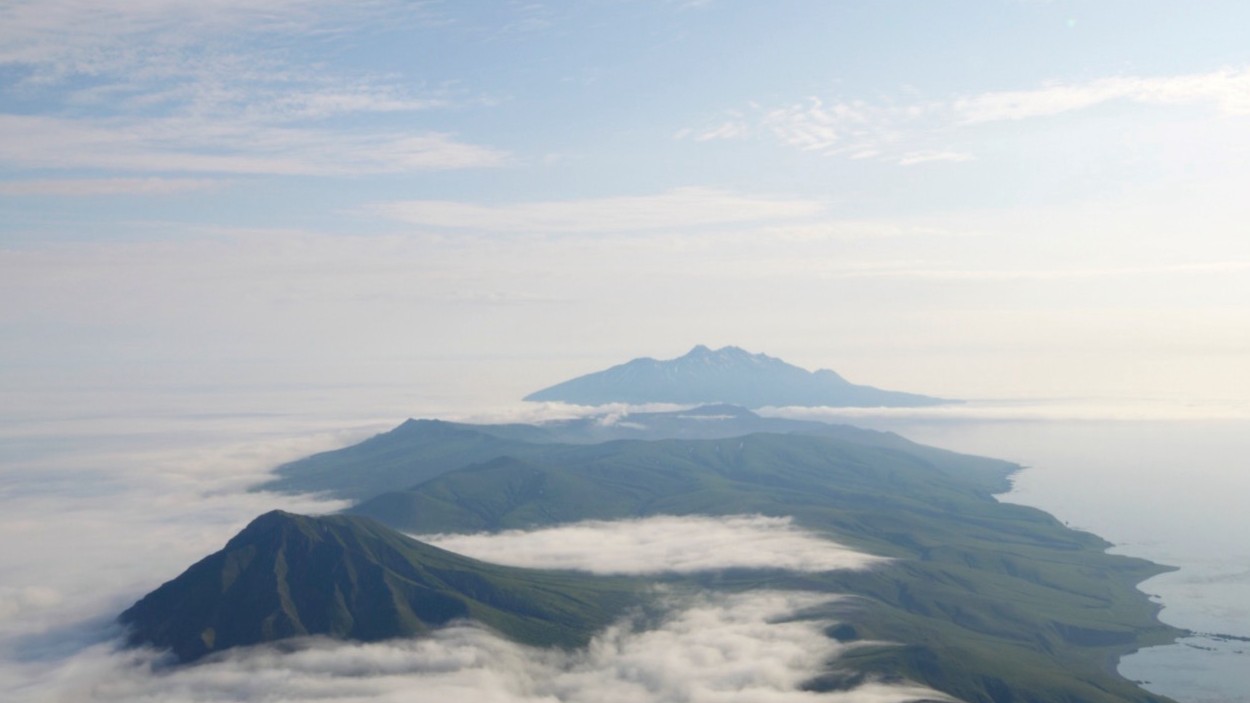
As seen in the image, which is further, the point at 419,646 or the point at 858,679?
the point at 419,646

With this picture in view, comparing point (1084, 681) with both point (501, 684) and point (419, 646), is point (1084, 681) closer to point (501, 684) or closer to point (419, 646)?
point (501, 684)

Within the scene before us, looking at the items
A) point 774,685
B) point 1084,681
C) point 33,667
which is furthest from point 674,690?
point 33,667

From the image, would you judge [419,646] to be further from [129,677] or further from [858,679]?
[858,679]

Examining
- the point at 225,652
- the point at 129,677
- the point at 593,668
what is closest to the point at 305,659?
the point at 225,652

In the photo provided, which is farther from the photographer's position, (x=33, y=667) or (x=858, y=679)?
(x=33, y=667)

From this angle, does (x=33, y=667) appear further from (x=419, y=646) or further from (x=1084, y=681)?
(x=1084, y=681)

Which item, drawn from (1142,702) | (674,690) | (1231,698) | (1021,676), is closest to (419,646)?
(674,690)

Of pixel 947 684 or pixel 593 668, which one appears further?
pixel 593 668
